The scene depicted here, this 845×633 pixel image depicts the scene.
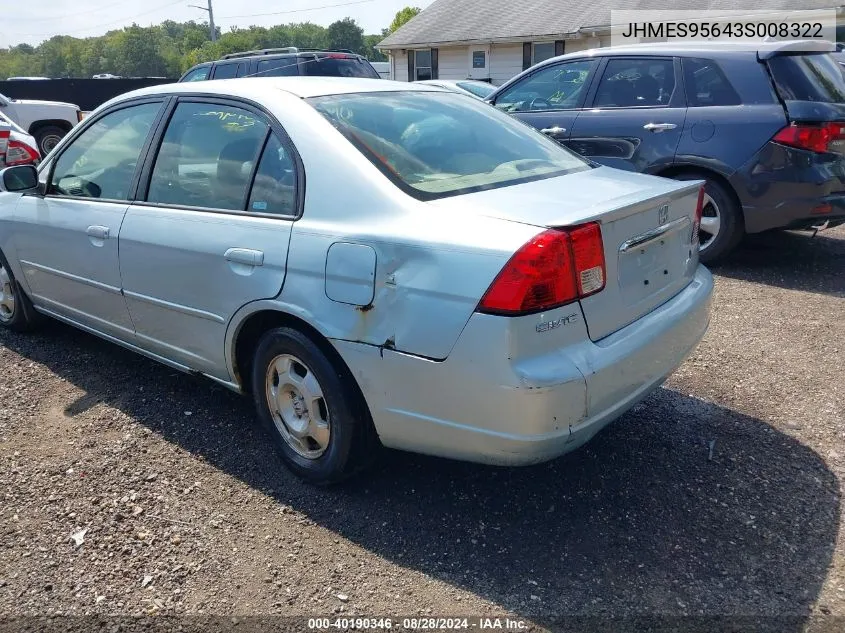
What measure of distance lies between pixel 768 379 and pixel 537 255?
234 centimetres

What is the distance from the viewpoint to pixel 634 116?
21.4 ft

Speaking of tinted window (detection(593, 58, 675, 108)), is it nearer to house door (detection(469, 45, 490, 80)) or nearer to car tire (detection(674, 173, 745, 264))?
car tire (detection(674, 173, 745, 264))

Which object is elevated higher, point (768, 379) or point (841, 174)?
point (841, 174)

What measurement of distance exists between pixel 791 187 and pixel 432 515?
4.29m

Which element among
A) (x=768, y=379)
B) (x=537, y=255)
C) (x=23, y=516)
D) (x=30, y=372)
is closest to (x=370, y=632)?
(x=537, y=255)

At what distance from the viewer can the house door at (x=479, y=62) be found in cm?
2689

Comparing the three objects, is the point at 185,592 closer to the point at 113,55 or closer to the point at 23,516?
the point at 23,516

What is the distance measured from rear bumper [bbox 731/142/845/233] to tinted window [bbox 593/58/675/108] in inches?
42.0

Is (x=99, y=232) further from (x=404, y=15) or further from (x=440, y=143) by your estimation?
(x=404, y=15)

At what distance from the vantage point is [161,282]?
356 centimetres

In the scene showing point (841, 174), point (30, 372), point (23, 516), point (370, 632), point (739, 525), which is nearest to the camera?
point (370, 632)

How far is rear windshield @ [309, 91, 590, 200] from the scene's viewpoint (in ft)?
9.83

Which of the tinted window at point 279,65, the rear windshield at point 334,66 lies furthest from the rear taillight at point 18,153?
the rear windshield at point 334,66

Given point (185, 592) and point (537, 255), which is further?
point (185, 592)
